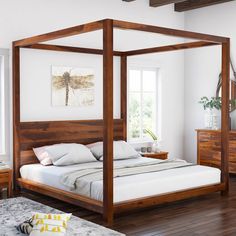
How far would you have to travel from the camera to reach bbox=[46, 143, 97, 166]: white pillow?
5.92 m

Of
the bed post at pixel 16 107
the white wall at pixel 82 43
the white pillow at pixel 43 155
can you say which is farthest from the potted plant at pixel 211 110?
the bed post at pixel 16 107

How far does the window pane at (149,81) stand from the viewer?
8.06 metres

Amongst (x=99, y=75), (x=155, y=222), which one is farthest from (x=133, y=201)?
(x=99, y=75)

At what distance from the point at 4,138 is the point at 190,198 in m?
2.72

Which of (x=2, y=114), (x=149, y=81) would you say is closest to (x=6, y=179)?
(x=2, y=114)

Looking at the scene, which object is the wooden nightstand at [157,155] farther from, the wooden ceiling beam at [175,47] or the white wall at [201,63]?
Result: the wooden ceiling beam at [175,47]

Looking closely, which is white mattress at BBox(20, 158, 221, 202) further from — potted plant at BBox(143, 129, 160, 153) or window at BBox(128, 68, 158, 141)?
window at BBox(128, 68, 158, 141)

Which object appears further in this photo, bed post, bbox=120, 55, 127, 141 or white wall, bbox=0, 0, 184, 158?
bed post, bbox=120, 55, 127, 141

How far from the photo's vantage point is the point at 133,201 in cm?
477

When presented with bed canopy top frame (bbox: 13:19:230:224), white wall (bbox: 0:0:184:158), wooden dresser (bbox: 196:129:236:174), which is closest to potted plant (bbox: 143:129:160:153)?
white wall (bbox: 0:0:184:158)

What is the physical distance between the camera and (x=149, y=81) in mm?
8125

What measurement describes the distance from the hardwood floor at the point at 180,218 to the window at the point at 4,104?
97 cm

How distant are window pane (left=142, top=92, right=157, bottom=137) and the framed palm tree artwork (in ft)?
4.28

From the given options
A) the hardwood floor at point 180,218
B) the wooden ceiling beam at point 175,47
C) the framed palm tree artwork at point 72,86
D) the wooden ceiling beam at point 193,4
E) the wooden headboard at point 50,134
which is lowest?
the hardwood floor at point 180,218
